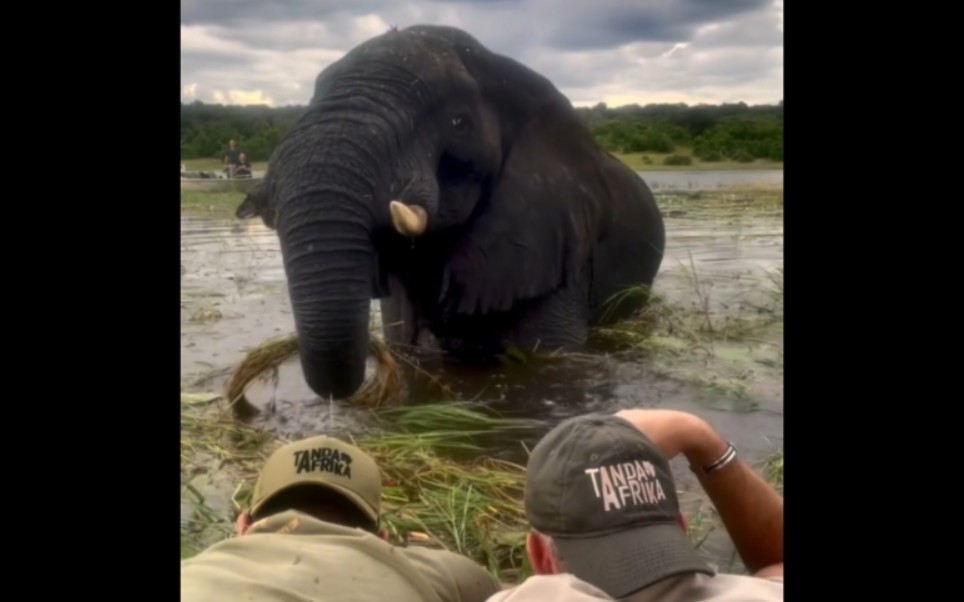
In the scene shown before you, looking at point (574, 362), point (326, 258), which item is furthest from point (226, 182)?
point (574, 362)

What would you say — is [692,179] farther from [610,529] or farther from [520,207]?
[610,529]

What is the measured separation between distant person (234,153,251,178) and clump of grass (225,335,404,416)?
0.69 meters

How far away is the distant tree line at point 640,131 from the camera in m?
2.82

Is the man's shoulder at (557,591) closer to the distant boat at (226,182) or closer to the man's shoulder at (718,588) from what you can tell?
the man's shoulder at (718,588)

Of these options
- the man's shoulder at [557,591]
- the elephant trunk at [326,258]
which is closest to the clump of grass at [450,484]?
the elephant trunk at [326,258]

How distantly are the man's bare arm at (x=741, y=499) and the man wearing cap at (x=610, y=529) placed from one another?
287mm

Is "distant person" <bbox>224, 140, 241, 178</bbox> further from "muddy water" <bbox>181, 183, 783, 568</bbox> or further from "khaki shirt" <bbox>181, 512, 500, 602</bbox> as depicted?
"khaki shirt" <bbox>181, 512, 500, 602</bbox>

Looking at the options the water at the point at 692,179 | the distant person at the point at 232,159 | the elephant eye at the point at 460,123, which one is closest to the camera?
the distant person at the point at 232,159

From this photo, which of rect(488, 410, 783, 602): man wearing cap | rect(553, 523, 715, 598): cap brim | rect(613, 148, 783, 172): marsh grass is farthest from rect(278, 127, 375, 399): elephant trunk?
rect(553, 523, 715, 598): cap brim

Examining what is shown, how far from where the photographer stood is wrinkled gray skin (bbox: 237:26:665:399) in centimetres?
386
